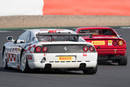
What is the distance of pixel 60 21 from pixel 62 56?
2688cm

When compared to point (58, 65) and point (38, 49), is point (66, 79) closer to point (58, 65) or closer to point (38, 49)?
point (58, 65)

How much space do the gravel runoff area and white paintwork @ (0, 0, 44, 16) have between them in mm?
342

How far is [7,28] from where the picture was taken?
3966 cm

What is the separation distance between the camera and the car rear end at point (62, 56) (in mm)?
13336

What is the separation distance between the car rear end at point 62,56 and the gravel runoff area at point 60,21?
85.3ft

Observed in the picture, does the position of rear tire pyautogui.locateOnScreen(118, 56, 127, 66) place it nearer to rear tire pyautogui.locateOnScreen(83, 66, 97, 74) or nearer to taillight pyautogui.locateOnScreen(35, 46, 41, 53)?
rear tire pyautogui.locateOnScreen(83, 66, 97, 74)

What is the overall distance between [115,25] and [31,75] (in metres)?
29.5

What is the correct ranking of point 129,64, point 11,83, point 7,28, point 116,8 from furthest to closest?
point 116,8 → point 7,28 → point 129,64 → point 11,83

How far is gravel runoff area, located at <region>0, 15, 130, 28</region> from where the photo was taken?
3962cm

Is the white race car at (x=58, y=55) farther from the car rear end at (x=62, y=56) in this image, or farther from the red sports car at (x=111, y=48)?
the red sports car at (x=111, y=48)

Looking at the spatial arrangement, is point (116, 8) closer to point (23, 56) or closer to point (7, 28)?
point (7, 28)

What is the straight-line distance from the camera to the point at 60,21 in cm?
4022

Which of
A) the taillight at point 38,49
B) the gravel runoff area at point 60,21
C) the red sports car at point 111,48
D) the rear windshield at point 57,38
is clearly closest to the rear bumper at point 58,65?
the taillight at point 38,49

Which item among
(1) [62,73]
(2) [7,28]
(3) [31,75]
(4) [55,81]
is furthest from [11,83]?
(2) [7,28]
